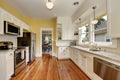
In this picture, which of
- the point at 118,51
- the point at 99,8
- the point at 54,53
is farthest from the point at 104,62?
the point at 54,53

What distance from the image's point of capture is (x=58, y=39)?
21.7ft

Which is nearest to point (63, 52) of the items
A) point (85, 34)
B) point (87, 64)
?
point (85, 34)

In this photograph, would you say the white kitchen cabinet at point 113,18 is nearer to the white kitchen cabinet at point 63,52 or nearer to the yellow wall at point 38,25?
the white kitchen cabinet at point 63,52

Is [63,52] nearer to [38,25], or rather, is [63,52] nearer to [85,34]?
[85,34]

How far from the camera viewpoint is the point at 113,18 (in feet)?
6.79

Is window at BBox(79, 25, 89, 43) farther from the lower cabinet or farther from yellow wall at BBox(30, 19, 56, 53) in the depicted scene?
yellow wall at BBox(30, 19, 56, 53)

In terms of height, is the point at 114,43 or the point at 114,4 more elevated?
the point at 114,4

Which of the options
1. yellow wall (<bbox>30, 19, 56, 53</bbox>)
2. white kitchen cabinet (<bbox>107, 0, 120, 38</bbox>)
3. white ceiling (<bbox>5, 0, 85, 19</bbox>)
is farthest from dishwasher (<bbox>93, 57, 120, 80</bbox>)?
yellow wall (<bbox>30, 19, 56, 53</bbox>)

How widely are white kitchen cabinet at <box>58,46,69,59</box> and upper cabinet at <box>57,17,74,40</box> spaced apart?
0.65m

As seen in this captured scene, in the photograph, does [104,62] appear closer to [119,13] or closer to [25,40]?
[119,13]

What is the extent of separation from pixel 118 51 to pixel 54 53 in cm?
562

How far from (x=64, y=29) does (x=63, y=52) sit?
1497mm

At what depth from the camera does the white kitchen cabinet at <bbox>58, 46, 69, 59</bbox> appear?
6.39m

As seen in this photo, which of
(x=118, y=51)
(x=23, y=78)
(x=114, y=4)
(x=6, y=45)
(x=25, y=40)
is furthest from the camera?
(x=25, y=40)
